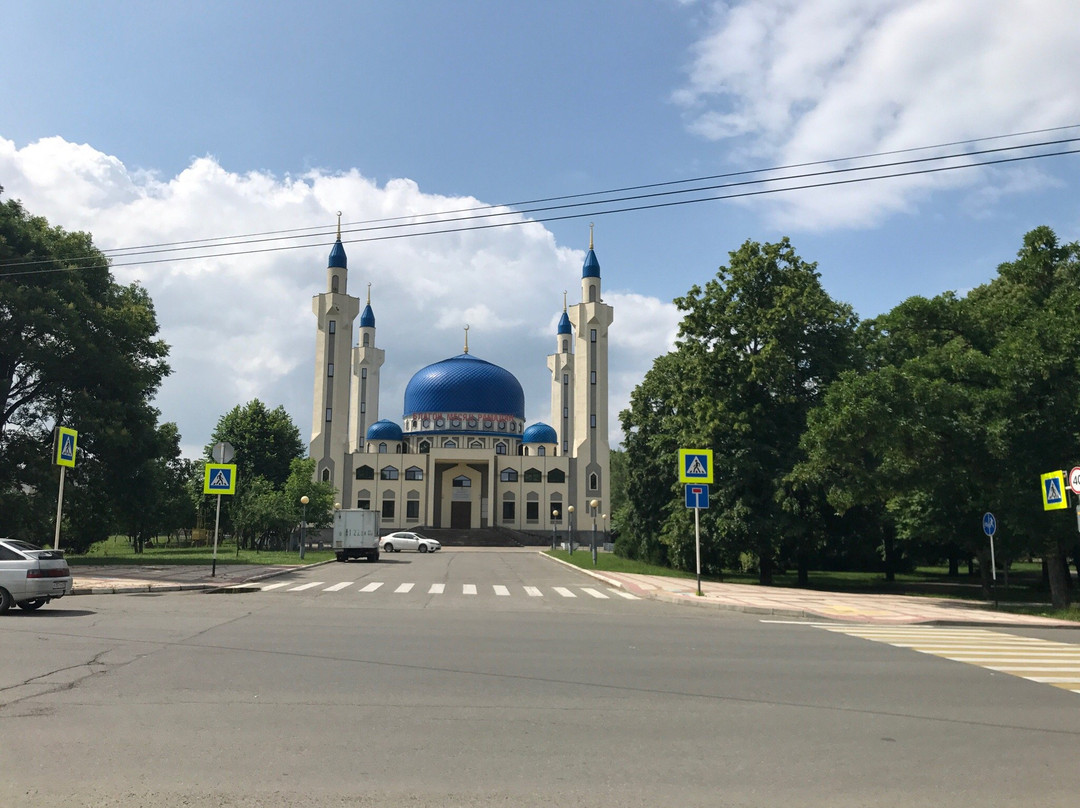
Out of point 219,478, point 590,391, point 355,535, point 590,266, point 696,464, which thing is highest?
point 590,266

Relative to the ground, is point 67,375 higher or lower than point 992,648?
higher

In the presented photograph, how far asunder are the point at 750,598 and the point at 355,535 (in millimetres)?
22931

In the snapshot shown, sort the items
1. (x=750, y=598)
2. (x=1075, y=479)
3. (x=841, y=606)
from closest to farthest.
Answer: (x=1075, y=479)
(x=841, y=606)
(x=750, y=598)

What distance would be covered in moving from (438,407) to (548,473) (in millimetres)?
13657

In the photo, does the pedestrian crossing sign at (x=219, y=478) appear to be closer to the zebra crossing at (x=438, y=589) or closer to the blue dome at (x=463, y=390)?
the zebra crossing at (x=438, y=589)

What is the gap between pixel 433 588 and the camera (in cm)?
2306

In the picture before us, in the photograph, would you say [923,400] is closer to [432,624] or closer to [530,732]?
[432,624]

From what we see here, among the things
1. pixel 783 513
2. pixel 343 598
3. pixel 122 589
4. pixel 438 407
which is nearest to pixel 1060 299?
pixel 783 513

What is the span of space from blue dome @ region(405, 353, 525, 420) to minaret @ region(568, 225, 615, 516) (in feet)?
38.3

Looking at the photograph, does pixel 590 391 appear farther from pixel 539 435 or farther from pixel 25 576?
pixel 25 576

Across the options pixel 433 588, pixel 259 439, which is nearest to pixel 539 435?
pixel 259 439

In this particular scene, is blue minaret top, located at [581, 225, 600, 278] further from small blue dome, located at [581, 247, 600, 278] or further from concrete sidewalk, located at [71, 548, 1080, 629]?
concrete sidewalk, located at [71, 548, 1080, 629]

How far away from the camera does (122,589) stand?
65.9ft

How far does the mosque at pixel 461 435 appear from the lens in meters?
78.1
